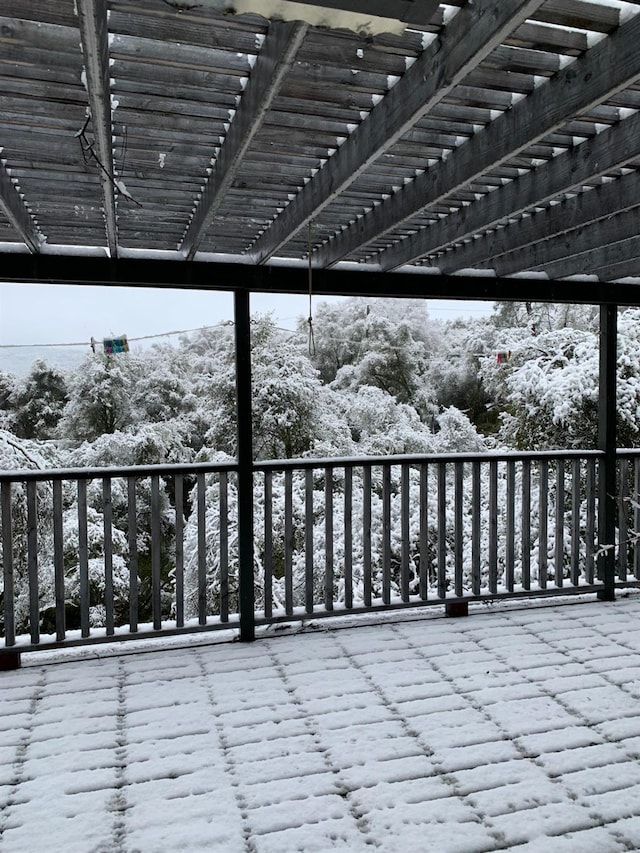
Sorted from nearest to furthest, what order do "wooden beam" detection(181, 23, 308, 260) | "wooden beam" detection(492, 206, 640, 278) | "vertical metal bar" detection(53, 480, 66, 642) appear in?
"wooden beam" detection(181, 23, 308, 260) < "wooden beam" detection(492, 206, 640, 278) < "vertical metal bar" detection(53, 480, 66, 642)

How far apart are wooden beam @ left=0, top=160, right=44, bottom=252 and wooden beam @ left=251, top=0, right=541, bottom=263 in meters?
1.08

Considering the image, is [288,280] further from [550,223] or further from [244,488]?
[550,223]

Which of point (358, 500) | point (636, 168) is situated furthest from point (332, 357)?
point (636, 168)

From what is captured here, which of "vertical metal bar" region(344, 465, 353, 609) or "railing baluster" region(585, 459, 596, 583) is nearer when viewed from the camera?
"vertical metal bar" region(344, 465, 353, 609)

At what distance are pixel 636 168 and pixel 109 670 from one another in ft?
10.4

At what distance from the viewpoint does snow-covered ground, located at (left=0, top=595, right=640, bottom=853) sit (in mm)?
1923

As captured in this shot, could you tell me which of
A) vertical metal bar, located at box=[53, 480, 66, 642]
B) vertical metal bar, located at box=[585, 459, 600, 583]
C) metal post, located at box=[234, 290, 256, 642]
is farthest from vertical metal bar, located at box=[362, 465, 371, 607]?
vertical metal bar, located at box=[53, 480, 66, 642]

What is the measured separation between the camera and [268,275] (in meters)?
3.45

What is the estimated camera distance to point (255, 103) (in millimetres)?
1688

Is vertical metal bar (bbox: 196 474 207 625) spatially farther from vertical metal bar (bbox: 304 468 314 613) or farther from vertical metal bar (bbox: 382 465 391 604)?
vertical metal bar (bbox: 382 465 391 604)

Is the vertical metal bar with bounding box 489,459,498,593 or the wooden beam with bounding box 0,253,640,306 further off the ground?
the wooden beam with bounding box 0,253,640,306

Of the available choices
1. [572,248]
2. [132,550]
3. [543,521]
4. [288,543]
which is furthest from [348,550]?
[572,248]

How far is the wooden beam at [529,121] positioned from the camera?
153 cm

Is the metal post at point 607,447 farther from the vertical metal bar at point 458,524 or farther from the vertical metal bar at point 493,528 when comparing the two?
the vertical metal bar at point 458,524
